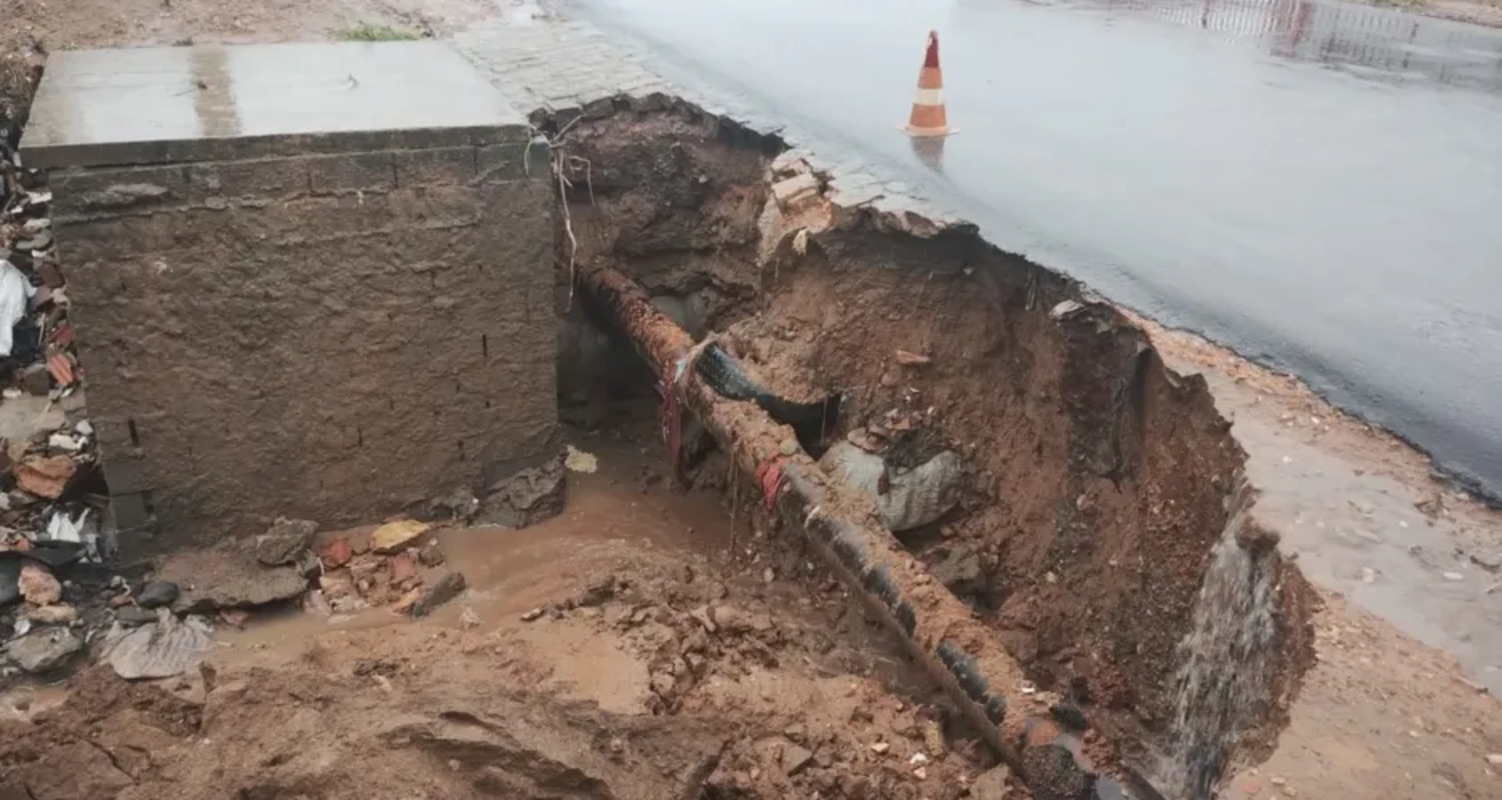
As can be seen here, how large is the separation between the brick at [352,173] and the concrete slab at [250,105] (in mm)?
45

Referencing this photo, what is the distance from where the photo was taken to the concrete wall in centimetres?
471

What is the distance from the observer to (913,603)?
410cm

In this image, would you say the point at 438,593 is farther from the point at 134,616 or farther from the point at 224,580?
the point at 134,616

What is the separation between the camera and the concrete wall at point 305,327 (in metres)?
4.71

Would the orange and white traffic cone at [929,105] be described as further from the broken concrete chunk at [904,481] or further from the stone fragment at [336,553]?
the stone fragment at [336,553]

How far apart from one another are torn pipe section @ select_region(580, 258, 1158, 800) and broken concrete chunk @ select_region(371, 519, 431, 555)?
140 cm

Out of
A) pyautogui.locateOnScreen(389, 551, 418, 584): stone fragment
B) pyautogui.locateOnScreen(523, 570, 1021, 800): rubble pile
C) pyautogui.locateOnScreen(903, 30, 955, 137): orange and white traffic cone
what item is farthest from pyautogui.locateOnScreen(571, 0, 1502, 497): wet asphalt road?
pyautogui.locateOnScreen(389, 551, 418, 584): stone fragment

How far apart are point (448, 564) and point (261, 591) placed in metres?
0.80

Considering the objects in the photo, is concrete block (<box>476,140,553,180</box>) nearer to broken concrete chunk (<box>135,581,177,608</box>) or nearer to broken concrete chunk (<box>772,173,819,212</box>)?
broken concrete chunk (<box>772,173,819,212</box>)

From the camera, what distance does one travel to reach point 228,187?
4.70 m

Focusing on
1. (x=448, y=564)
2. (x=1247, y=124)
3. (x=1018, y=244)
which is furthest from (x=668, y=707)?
(x=1247, y=124)

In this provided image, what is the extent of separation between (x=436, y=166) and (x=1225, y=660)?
3.60 meters

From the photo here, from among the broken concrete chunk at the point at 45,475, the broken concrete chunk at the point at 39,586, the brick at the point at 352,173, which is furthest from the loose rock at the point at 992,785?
the broken concrete chunk at the point at 45,475

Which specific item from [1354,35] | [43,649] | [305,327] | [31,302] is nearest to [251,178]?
[305,327]
